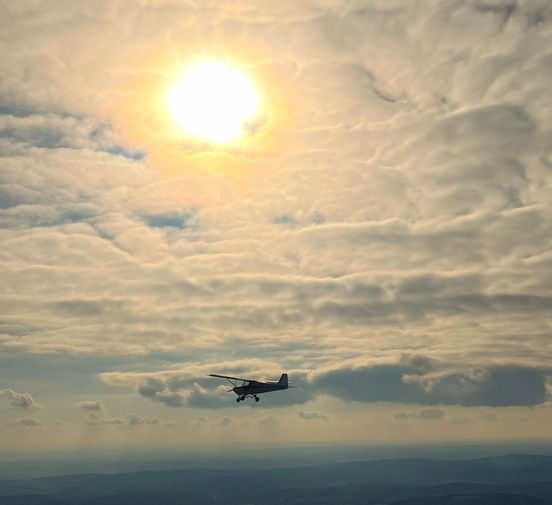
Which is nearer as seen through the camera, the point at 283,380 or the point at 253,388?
the point at 253,388

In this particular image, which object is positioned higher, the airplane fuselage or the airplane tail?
the airplane tail

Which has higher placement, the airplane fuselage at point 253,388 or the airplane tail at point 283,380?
the airplane tail at point 283,380

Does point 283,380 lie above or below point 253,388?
→ above

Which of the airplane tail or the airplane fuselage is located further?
the airplane tail

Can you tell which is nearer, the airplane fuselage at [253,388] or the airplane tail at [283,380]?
the airplane fuselage at [253,388]
